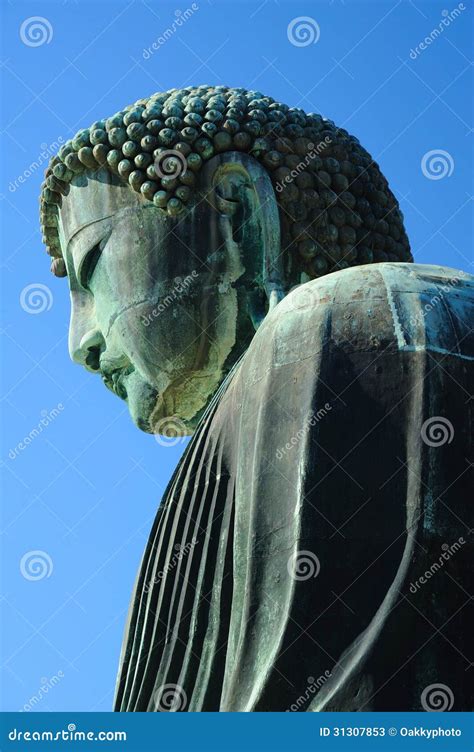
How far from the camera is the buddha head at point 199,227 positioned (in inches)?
444

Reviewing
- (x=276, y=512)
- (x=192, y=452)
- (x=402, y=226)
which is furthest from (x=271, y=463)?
(x=402, y=226)

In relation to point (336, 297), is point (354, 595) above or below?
below

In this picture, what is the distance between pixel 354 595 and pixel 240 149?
321cm

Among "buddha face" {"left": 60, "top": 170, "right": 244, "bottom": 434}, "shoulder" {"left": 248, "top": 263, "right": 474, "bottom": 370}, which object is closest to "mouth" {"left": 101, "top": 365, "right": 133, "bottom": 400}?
"buddha face" {"left": 60, "top": 170, "right": 244, "bottom": 434}

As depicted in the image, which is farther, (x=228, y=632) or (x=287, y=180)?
(x=287, y=180)

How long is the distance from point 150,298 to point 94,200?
30.1 inches

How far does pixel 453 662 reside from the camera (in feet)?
29.6

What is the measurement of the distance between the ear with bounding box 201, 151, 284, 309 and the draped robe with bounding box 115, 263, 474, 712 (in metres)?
1.15

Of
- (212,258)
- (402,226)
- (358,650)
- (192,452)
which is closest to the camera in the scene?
(358,650)

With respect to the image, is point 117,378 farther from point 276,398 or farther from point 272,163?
point 276,398

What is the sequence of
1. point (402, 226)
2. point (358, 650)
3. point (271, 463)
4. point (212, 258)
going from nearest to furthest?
point (358, 650), point (271, 463), point (212, 258), point (402, 226)

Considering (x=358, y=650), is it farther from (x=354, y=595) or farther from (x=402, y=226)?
(x=402, y=226)

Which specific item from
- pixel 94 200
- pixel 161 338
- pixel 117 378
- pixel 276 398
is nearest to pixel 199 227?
pixel 161 338

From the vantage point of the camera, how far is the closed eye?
463 inches
